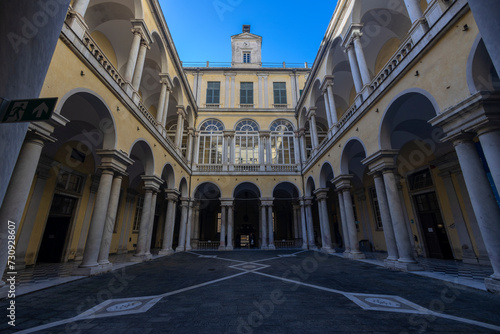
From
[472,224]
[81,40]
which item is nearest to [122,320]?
[81,40]

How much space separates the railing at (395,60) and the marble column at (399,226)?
3622 mm

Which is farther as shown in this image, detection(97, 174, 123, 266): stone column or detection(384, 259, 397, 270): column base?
detection(97, 174, 123, 266): stone column

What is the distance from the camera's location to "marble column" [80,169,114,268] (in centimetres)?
702

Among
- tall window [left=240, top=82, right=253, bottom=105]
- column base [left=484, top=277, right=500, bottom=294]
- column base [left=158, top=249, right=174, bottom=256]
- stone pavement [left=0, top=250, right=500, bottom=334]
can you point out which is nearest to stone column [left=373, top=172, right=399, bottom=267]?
stone pavement [left=0, top=250, right=500, bottom=334]

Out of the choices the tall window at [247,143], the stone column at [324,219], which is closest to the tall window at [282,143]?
the tall window at [247,143]

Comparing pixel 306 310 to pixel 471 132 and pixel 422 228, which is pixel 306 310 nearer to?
pixel 471 132

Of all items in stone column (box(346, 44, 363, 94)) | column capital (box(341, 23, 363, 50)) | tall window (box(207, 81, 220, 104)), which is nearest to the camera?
stone column (box(346, 44, 363, 94))

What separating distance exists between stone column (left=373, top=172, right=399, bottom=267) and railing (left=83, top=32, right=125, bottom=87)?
36.8 ft

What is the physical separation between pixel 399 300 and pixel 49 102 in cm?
625

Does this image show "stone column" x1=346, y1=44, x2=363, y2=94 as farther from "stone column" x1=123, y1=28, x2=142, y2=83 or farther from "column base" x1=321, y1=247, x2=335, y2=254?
"stone column" x1=123, y1=28, x2=142, y2=83

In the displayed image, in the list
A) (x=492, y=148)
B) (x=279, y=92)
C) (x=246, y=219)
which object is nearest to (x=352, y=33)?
(x=492, y=148)

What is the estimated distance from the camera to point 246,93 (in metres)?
22.1

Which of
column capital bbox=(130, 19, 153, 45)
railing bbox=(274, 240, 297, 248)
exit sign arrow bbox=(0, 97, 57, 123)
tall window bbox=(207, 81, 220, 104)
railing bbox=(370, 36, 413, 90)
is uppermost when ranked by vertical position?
tall window bbox=(207, 81, 220, 104)

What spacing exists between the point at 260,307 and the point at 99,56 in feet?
30.3
